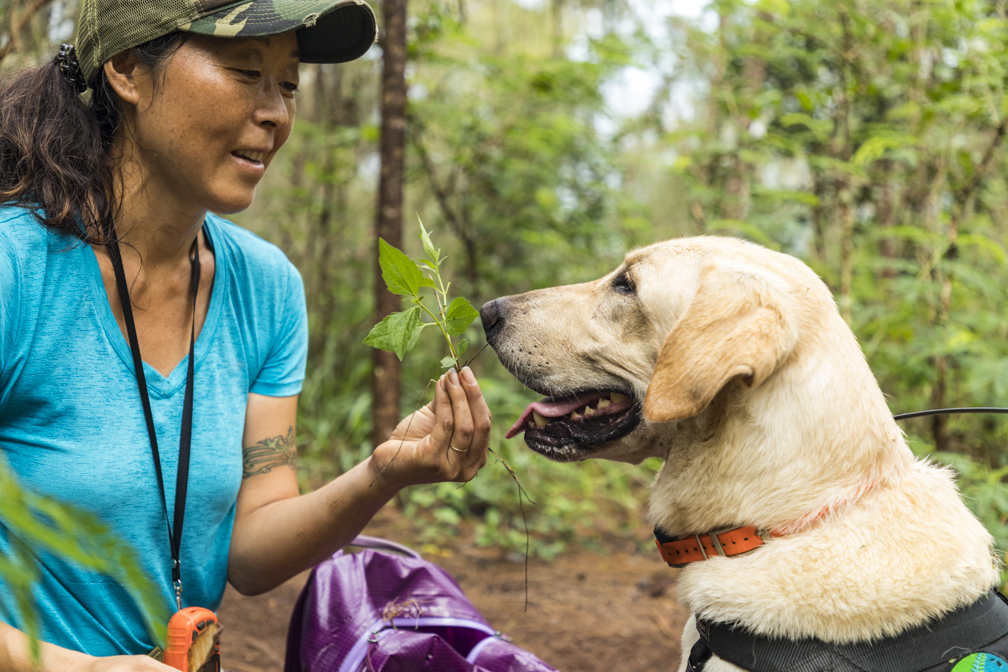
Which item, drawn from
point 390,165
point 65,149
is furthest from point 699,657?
point 390,165

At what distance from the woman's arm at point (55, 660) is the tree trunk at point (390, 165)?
3165mm

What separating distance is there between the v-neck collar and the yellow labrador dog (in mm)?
1314

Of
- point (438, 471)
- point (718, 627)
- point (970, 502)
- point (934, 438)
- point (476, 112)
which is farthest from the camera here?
point (476, 112)

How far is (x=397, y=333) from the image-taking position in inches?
70.6

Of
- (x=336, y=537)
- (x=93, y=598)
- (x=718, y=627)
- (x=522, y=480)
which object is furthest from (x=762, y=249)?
(x=522, y=480)

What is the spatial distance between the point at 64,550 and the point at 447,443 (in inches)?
45.9

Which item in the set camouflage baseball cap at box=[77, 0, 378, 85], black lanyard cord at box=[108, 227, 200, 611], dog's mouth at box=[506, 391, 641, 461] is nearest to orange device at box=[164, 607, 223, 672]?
black lanyard cord at box=[108, 227, 200, 611]

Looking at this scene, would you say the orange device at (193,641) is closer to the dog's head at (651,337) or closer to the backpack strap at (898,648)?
the dog's head at (651,337)

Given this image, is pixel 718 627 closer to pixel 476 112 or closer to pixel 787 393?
pixel 787 393

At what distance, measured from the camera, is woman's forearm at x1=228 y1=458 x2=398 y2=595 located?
1992 millimetres

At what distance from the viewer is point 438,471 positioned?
1819 mm

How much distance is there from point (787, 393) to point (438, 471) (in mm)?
926

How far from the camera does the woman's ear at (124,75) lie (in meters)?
1.88

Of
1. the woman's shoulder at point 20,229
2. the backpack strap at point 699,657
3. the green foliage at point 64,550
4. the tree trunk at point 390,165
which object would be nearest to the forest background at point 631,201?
the tree trunk at point 390,165
